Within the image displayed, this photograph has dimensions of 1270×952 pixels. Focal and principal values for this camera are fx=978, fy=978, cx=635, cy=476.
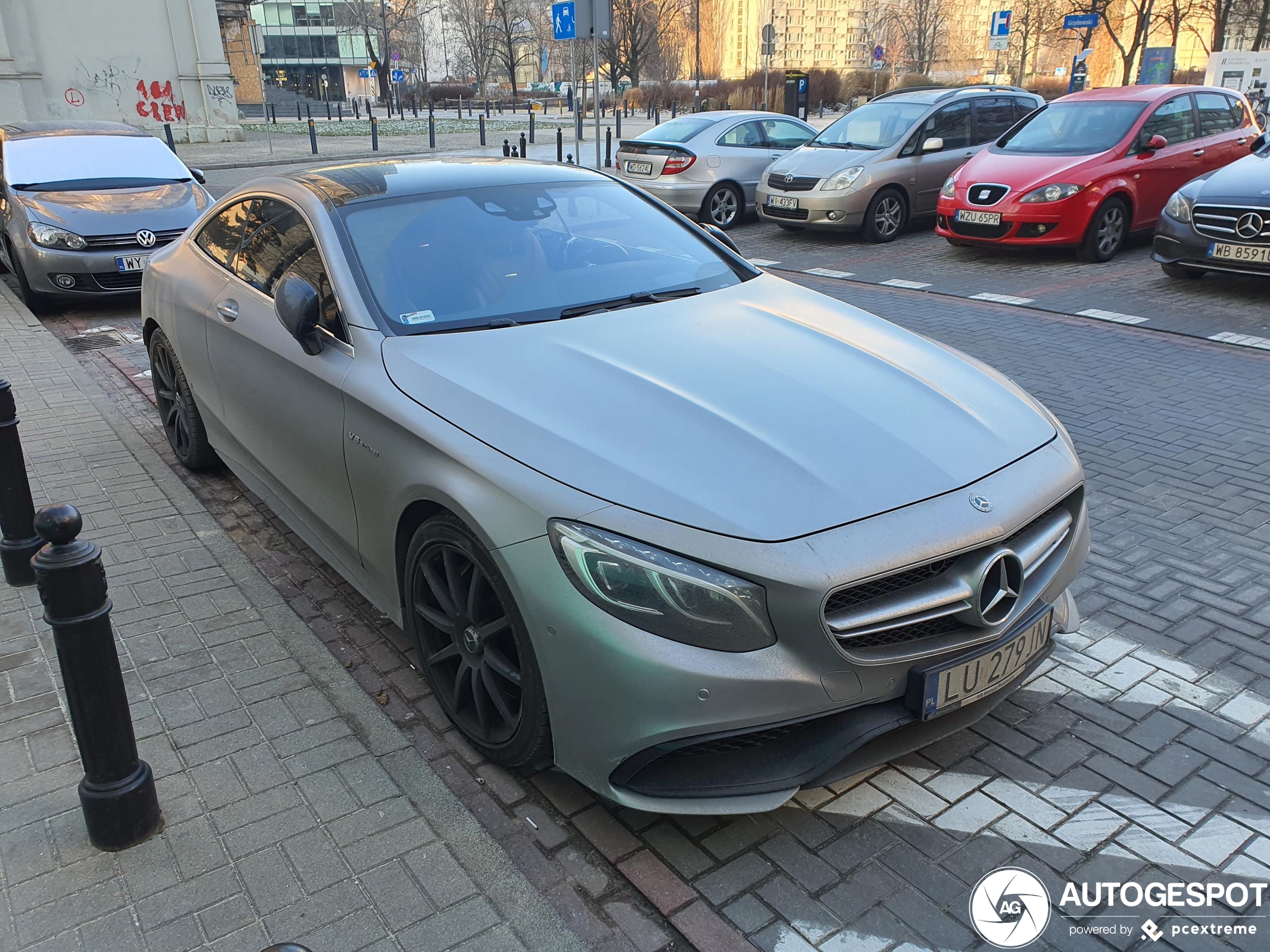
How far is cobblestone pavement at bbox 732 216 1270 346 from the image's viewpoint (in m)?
8.25

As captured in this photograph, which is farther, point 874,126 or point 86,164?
point 874,126

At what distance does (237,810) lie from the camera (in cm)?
274

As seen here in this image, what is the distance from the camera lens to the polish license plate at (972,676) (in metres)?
2.40

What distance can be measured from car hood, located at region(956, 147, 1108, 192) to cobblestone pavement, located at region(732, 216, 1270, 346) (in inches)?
35.0

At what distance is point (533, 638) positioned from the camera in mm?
2465

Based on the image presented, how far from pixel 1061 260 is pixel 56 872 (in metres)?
10.9

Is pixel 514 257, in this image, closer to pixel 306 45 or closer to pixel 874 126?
pixel 874 126

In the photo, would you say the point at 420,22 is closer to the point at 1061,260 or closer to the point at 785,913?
the point at 1061,260

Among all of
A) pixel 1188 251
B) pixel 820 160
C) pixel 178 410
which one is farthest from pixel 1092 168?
pixel 178 410

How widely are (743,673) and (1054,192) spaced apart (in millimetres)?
9376

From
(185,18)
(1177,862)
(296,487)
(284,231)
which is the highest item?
(185,18)

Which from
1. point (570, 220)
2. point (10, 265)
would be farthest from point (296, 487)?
point (10, 265)

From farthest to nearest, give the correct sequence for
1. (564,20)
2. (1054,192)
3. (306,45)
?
(306,45)
(564,20)
(1054,192)

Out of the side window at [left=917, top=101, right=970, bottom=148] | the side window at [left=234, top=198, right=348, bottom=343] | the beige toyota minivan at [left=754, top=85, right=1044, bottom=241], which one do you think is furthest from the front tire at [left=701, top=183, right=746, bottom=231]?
A: the side window at [left=234, top=198, right=348, bottom=343]
